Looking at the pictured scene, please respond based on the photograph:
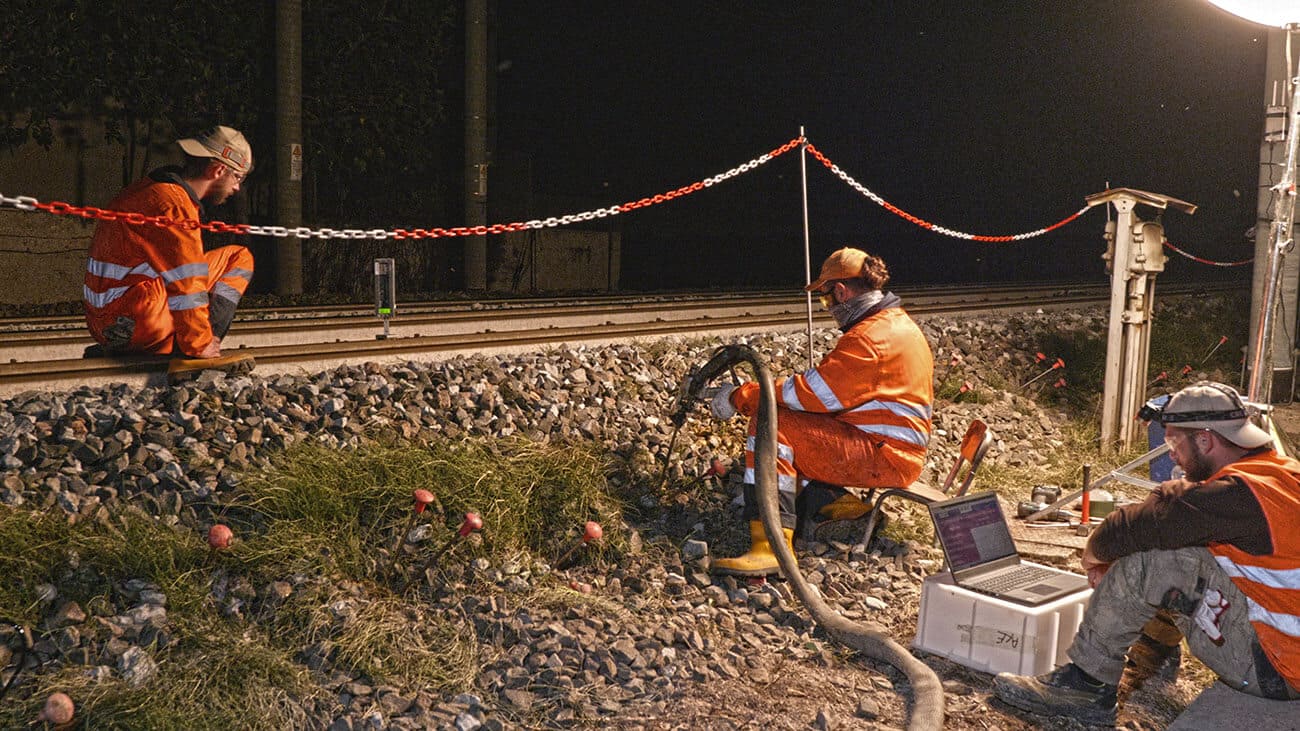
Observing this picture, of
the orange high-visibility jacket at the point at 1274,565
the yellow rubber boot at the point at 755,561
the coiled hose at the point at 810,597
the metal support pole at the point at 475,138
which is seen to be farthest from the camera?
the metal support pole at the point at 475,138

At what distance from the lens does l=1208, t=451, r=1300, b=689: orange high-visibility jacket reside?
328 centimetres

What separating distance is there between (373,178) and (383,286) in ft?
35.9

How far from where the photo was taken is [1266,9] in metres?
5.95

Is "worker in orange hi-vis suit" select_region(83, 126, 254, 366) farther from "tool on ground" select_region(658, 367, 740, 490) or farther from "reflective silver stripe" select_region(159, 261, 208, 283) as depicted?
"tool on ground" select_region(658, 367, 740, 490)

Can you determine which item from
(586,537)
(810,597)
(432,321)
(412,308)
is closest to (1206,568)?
(810,597)

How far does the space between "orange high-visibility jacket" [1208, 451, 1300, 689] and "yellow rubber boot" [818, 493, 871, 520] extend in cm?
214

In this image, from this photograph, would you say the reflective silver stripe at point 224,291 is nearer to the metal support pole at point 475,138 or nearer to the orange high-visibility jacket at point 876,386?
the orange high-visibility jacket at point 876,386

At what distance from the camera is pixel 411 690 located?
3725 millimetres

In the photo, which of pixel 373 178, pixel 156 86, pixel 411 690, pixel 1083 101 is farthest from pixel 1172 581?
pixel 1083 101

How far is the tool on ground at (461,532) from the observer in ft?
13.8

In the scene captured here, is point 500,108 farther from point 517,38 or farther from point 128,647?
point 128,647

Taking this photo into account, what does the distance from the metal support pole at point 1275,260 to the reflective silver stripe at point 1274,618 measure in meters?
2.84

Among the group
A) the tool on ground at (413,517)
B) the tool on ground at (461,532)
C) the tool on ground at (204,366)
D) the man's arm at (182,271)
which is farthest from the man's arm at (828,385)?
the man's arm at (182,271)

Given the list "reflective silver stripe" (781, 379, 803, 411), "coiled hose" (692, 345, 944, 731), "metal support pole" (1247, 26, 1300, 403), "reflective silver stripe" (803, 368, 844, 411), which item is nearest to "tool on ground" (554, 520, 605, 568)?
"coiled hose" (692, 345, 944, 731)
